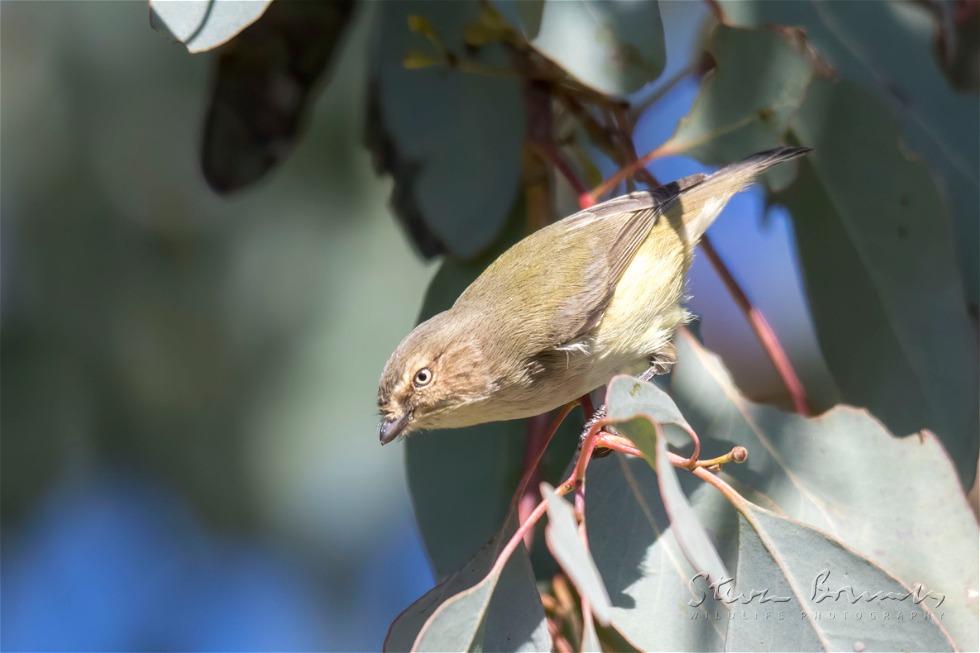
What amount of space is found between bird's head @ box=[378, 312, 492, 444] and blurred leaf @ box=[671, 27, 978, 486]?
0.61 metres

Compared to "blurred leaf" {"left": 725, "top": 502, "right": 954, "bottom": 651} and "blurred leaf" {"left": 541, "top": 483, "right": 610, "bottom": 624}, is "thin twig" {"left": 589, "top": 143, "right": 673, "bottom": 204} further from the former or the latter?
"blurred leaf" {"left": 541, "top": 483, "right": 610, "bottom": 624}

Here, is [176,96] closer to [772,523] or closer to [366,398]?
[366,398]

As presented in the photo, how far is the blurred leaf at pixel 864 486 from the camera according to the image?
6.13 ft

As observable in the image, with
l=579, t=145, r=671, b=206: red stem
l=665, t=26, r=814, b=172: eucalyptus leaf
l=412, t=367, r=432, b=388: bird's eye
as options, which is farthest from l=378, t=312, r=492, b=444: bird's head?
l=665, t=26, r=814, b=172: eucalyptus leaf

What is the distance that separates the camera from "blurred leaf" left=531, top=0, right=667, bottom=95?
6.25ft

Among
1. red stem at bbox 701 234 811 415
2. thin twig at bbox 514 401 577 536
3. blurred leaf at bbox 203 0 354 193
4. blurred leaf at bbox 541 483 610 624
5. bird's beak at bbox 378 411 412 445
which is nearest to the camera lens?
blurred leaf at bbox 541 483 610 624

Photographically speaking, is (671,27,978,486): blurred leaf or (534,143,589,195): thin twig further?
(534,143,589,195): thin twig

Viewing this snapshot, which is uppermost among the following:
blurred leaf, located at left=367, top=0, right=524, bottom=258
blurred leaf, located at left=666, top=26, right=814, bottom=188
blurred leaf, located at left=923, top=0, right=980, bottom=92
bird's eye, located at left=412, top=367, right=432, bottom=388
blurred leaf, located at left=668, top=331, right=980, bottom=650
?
blurred leaf, located at left=367, top=0, right=524, bottom=258

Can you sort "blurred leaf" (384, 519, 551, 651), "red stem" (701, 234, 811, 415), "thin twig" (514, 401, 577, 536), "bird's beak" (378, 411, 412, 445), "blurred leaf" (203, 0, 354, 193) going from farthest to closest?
"blurred leaf" (203, 0, 354, 193)
"red stem" (701, 234, 811, 415)
"bird's beak" (378, 411, 412, 445)
"thin twig" (514, 401, 577, 536)
"blurred leaf" (384, 519, 551, 651)

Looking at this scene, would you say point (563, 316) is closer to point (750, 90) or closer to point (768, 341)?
point (768, 341)

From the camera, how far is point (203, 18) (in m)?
1.69

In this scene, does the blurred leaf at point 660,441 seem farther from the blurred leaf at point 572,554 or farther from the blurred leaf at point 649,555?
the blurred leaf at point 649,555

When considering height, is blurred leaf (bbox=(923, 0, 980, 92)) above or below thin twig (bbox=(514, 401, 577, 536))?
below

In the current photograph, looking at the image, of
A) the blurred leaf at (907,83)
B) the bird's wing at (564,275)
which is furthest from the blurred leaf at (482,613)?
the blurred leaf at (907,83)
